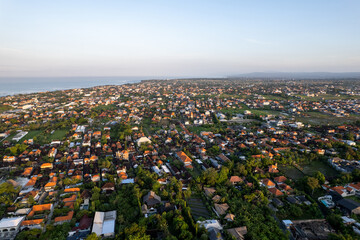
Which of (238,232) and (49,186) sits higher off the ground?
(49,186)

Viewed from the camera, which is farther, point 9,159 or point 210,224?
point 9,159

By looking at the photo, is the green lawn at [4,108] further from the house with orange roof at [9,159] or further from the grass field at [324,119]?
the grass field at [324,119]

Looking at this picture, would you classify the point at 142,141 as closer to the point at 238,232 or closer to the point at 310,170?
the point at 238,232

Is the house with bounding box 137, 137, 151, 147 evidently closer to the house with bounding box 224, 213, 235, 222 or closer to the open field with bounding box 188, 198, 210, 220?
the open field with bounding box 188, 198, 210, 220

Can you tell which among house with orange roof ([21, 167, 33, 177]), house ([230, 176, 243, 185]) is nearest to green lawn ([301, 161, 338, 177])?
house ([230, 176, 243, 185])

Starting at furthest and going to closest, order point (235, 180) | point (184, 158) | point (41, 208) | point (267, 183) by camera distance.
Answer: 1. point (184, 158)
2. point (235, 180)
3. point (267, 183)
4. point (41, 208)

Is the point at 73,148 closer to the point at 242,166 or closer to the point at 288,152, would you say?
the point at 242,166

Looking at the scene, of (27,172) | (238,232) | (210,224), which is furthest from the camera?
(27,172)

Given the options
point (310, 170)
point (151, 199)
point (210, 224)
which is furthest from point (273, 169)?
point (151, 199)
